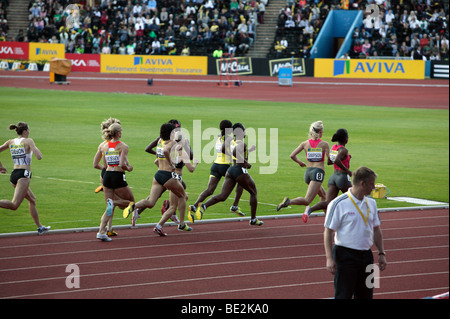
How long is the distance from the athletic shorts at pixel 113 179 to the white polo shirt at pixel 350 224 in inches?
199

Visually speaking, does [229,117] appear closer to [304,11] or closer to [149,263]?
[149,263]

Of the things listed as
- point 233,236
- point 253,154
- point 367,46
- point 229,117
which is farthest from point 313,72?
point 233,236

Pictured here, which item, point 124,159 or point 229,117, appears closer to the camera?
point 124,159

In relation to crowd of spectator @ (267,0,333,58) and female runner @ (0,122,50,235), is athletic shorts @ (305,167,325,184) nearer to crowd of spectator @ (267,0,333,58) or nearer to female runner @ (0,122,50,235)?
female runner @ (0,122,50,235)

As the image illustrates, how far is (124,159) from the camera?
443 inches

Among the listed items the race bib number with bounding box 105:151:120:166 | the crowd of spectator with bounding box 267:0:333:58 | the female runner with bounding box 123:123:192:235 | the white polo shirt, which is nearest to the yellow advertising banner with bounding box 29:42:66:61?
the crowd of spectator with bounding box 267:0:333:58

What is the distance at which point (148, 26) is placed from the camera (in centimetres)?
6031

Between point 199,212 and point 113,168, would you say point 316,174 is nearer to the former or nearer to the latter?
point 199,212

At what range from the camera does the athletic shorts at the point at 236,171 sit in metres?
12.7

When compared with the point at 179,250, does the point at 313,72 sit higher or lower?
higher

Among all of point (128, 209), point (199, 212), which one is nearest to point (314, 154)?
point (199, 212)

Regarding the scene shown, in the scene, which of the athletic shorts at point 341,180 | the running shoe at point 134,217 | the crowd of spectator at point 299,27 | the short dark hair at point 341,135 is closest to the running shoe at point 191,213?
the running shoe at point 134,217

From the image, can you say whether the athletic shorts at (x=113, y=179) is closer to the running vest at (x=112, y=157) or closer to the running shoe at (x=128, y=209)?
the running vest at (x=112, y=157)

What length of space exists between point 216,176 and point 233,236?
1.76 meters
